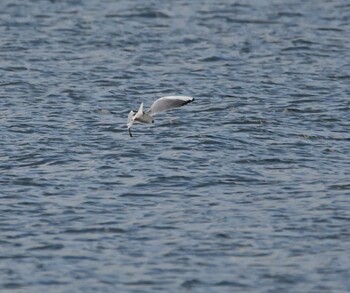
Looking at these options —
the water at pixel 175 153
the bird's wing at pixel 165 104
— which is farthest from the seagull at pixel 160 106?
the water at pixel 175 153

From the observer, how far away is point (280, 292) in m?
12.5

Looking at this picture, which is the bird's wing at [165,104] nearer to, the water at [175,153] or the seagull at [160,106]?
the seagull at [160,106]

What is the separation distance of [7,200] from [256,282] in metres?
4.26

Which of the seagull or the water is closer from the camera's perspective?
the water

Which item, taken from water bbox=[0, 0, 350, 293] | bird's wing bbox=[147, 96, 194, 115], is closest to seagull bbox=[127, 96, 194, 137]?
bird's wing bbox=[147, 96, 194, 115]

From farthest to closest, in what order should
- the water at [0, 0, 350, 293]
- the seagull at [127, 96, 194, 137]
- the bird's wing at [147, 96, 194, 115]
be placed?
the bird's wing at [147, 96, 194, 115] < the seagull at [127, 96, 194, 137] < the water at [0, 0, 350, 293]

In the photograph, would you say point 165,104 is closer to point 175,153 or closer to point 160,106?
point 160,106

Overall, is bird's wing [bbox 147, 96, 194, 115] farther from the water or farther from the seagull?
the water

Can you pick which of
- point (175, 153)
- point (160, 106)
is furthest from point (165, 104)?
point (175, 153)

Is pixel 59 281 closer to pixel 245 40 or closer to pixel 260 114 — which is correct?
pixel 260 114

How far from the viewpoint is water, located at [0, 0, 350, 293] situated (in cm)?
1334

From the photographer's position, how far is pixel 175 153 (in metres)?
18.3

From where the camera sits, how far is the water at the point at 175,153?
525 inches

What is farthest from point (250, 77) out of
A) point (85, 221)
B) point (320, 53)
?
point (85, 221)
